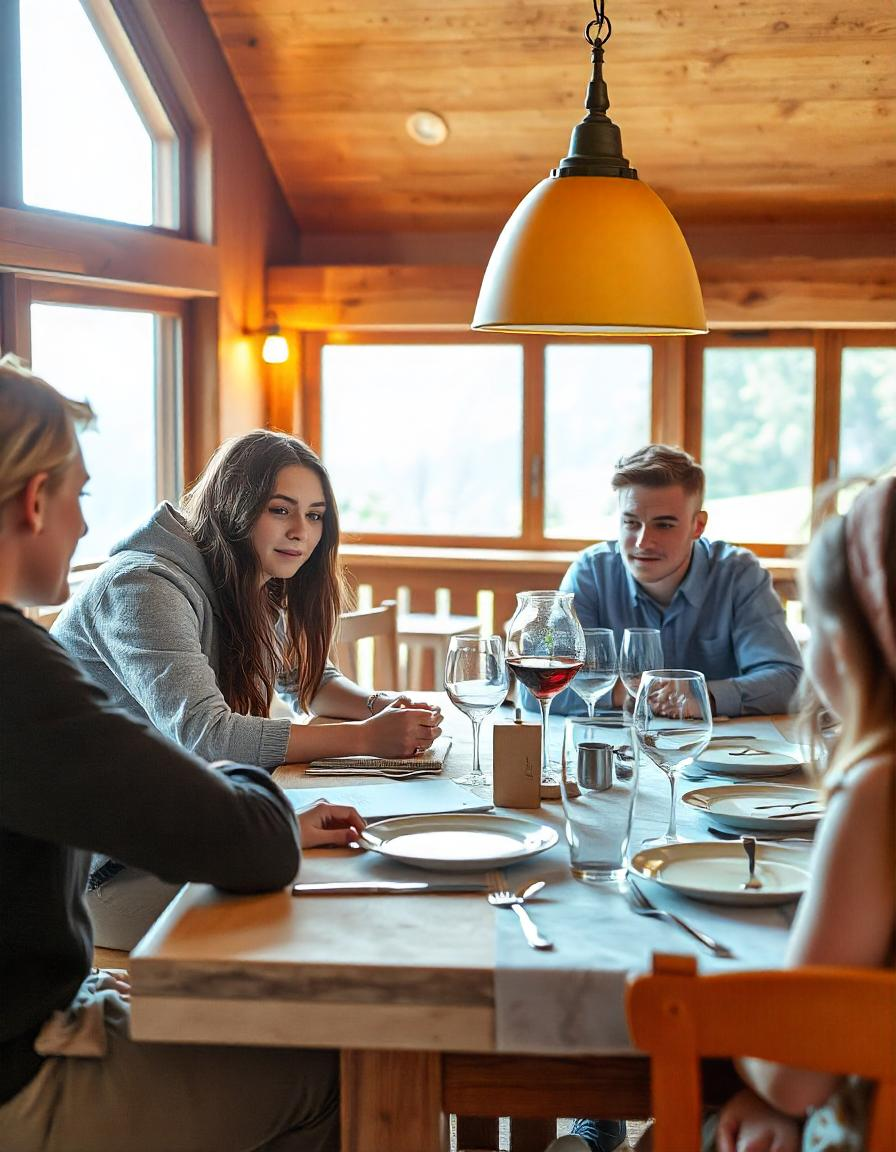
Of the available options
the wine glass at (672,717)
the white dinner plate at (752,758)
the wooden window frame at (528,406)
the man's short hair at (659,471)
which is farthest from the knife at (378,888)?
the wooden window frame at (528,406)

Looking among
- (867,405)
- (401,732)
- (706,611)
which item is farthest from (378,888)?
(867,405)

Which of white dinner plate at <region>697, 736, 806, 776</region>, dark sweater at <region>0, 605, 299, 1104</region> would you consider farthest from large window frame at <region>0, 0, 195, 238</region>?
dark sweater at <region>0, 605, 299, 1104</region>

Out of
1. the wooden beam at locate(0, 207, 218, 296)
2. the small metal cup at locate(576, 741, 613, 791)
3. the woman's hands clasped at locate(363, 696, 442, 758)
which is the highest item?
the wooden beam at locate(0, 207, 218, 296)

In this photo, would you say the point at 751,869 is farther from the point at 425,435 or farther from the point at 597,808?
the point at 425,435

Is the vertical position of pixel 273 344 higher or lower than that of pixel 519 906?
higher

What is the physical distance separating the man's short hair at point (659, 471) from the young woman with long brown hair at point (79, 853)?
60.9 inches

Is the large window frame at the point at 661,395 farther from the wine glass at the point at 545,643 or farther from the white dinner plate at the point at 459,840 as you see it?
the white dinner plate at the point at 459,840

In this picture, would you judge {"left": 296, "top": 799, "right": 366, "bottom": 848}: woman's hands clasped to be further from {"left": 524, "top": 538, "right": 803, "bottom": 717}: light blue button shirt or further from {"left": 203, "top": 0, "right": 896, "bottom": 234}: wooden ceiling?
{"left": 203, "top": 0, "right": 896, "bottom": 234}: wooden ceiling

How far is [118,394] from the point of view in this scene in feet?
14.9

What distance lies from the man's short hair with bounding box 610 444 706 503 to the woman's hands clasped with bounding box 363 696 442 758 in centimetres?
94

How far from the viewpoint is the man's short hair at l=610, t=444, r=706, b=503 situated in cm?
281

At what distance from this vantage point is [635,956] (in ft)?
4.21

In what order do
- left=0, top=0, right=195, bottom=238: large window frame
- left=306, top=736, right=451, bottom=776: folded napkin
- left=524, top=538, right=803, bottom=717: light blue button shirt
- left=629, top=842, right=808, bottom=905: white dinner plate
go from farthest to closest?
1. left=0, top=0, right=195, bottom=238: large window frame
2. left=524, top=538, right=803, bottom=717: light blue button shirt
3. left=306, top=736, right=451, bottom=776: folded napkin
4. left=629, top=842, right=808, bottom=905: white dinner plate

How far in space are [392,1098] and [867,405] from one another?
14.3 feet
